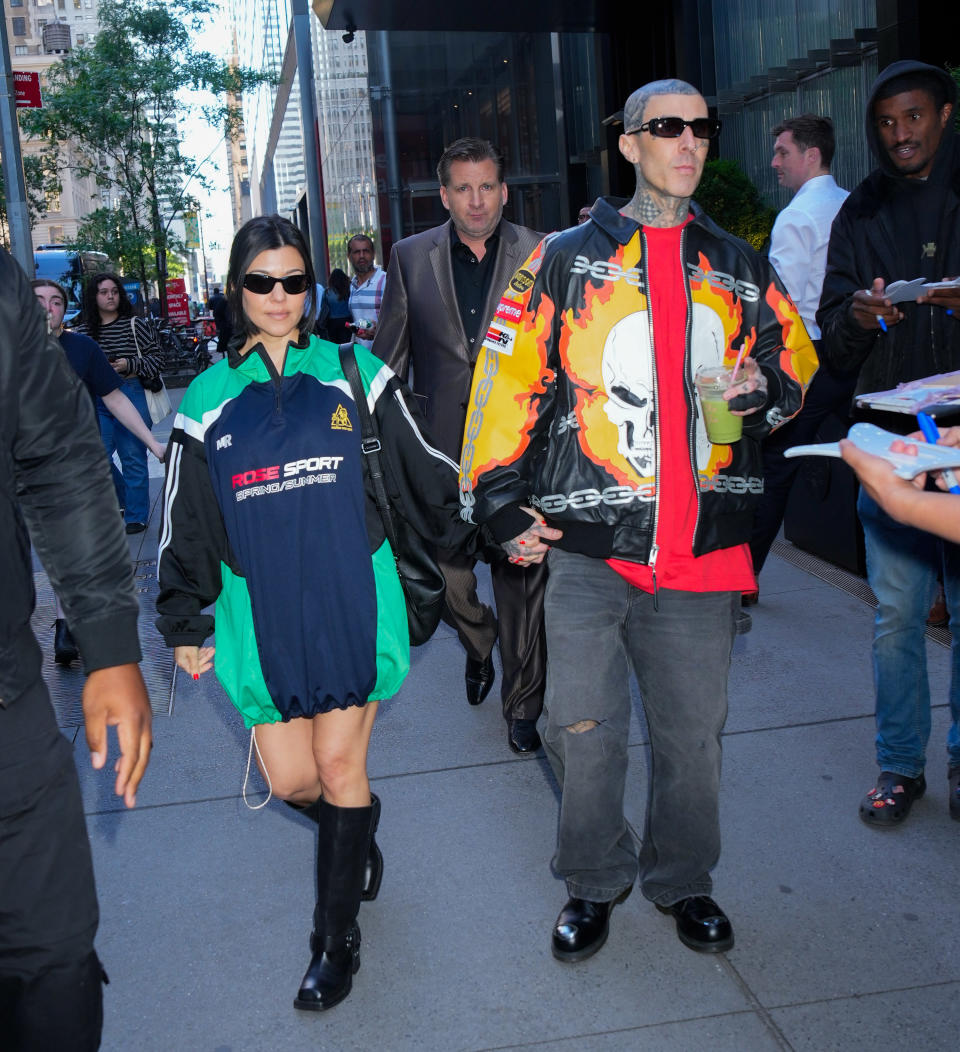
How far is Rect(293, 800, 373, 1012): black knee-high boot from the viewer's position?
341 cm

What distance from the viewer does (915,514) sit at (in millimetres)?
2182

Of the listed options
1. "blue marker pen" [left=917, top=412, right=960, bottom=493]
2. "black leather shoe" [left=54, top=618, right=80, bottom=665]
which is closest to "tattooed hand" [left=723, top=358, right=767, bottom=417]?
"blue marker pen" [left=917, top=412, right=960, bottom=493]

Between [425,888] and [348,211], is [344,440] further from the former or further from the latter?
[348,211]

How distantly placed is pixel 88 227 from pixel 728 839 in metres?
37.1

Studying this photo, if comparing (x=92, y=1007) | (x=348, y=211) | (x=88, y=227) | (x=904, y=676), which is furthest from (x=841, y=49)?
(x=88, y=227)

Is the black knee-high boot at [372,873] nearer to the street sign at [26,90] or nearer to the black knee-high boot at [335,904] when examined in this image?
the black knee-high boot at [335,904]

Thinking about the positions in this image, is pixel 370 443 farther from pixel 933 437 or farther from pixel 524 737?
pixel 524 737

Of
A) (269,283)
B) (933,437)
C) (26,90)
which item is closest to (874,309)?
(933,437)

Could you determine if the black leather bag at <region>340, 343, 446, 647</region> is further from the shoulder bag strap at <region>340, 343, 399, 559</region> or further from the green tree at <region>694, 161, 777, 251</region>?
the green tree at <region>694, 161, 777, 251</region>

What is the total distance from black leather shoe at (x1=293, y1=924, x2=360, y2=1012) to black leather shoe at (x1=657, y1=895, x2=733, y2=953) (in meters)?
0.89

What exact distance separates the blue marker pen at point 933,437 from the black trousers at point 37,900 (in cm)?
159

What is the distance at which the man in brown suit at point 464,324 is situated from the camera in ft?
16.9

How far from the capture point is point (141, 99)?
1355 inches

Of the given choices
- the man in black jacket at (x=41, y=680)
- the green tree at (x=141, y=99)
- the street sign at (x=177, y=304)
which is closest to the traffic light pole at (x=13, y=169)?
the man in black jacket at (x=41, y=680)
